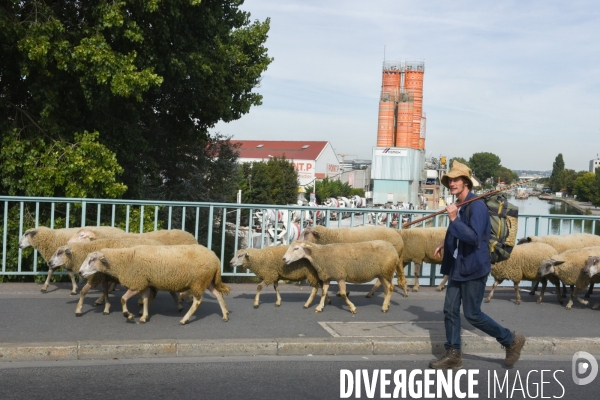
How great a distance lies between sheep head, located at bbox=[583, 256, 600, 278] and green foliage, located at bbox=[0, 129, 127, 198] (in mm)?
8601

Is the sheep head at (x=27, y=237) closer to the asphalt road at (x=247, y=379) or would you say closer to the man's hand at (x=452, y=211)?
the asphalt road at (x=247, y=379)

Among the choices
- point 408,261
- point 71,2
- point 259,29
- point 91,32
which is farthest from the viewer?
point 259,29

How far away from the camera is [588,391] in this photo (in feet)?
20.2

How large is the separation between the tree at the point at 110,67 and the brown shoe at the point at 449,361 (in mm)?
8492

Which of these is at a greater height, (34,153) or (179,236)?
(34,153)

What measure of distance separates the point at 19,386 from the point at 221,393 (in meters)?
1.68

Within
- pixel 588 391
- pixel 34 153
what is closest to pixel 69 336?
pixel 588 391

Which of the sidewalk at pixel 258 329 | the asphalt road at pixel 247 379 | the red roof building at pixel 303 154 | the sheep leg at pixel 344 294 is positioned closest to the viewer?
the asphalt road at pixel 247 379

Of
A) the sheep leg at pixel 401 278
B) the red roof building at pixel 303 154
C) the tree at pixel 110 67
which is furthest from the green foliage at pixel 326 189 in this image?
the sheep leg at pixel 401 278

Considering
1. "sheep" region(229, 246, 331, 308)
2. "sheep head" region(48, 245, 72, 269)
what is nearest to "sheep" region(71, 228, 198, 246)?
"sheep head" region(48, 245, 72, 269)

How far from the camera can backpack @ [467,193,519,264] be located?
6898mm

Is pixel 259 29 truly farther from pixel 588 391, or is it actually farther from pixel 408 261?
pixel 588 391

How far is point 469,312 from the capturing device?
6641mm

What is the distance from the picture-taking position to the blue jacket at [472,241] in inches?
256
